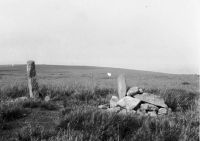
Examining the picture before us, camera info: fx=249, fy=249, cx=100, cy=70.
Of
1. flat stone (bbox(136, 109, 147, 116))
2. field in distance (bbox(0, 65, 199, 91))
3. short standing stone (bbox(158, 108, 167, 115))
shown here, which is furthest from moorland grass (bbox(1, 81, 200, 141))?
field in distance (bbox(0, 65, 199, 91))

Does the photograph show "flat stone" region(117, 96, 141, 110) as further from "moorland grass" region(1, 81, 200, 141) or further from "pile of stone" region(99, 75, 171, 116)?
"moorland grass" region(1, 81, 200, 141)

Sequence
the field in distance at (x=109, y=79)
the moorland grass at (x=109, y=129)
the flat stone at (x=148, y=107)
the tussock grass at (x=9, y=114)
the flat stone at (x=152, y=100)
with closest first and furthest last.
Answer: the moorland grass at (x=109, y=129) → the tussock grass at (x=9, y=114) → the flat stone at (x=148, y=107) → the flat stone at (x=152, y=100) → the field in distance at (x=109, y=79)

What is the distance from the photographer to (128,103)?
9.11 metres

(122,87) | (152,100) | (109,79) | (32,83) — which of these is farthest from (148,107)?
(109,79)

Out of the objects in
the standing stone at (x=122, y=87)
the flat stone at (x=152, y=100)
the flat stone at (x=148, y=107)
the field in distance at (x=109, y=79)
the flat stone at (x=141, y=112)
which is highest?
the standing stone at (x=122, y=87)

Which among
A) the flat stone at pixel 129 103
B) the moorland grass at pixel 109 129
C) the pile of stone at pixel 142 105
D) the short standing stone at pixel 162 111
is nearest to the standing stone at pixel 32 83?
the pile of stone at pixel 142 105

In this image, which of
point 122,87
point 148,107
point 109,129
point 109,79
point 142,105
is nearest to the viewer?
point 109,129

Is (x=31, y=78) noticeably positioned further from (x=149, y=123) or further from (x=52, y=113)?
(x=149, y=123)

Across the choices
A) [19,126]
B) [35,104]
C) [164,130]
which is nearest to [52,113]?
[35,104]

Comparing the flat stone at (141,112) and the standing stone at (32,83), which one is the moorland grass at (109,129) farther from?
the standing stone at (32,83)

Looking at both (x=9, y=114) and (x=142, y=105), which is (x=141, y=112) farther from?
(x=9, y=114)

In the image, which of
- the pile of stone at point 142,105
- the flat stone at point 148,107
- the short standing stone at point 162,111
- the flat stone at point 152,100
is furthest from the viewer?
the flat stone at point 152,100

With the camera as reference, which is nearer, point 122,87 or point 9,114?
point 9,114

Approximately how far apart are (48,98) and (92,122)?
483 centimetres
